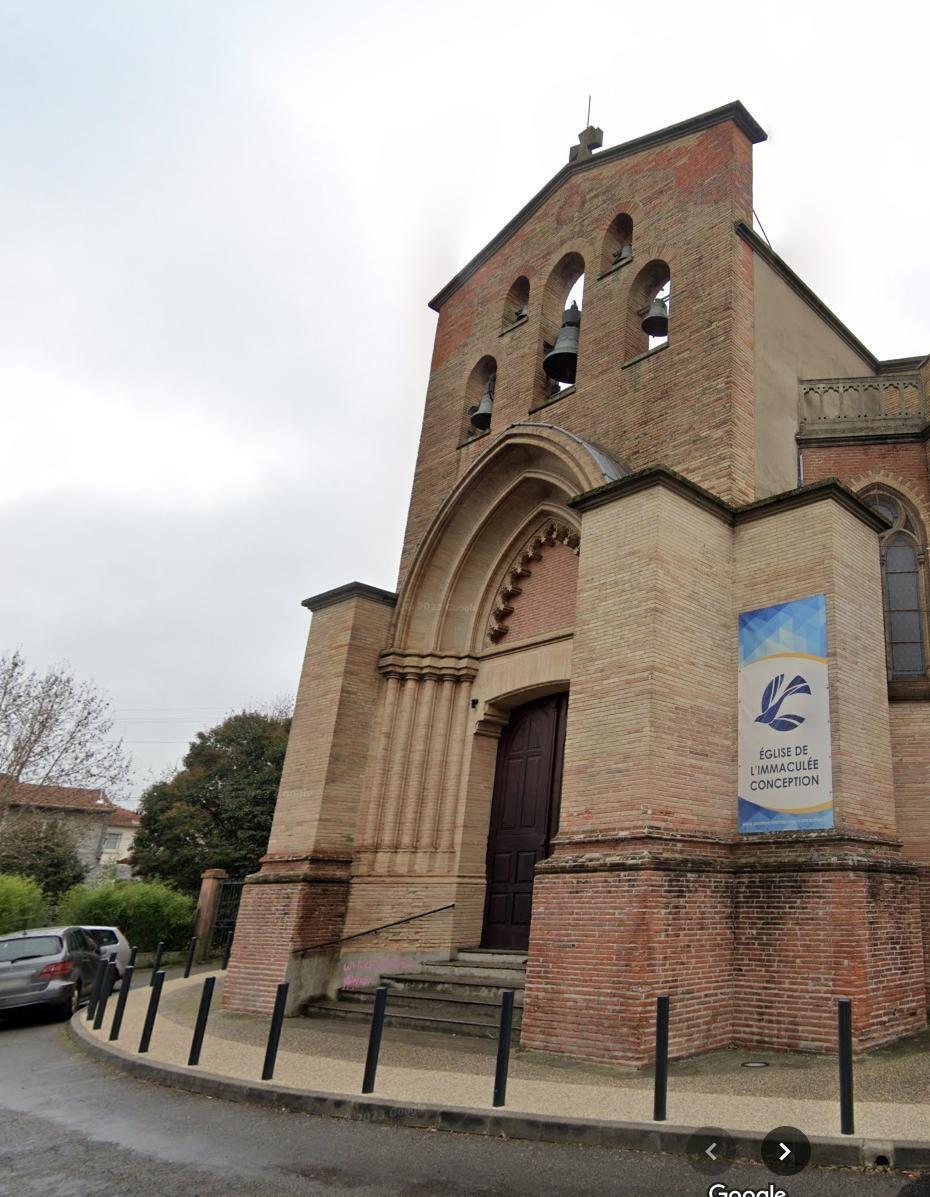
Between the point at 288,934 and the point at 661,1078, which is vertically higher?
the point at 288,934

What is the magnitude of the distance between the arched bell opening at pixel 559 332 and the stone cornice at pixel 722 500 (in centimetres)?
413

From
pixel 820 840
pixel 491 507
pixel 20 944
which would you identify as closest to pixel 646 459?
pixel 491 507

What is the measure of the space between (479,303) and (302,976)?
11573 millimetres

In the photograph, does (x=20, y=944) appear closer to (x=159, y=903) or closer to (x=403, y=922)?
(x=403, y=922)

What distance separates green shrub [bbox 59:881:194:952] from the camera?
19.8m

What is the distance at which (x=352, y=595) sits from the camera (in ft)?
44.9

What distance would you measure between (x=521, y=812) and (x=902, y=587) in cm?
577

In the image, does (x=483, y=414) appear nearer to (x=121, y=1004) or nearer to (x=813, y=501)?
(x=813, y=501)

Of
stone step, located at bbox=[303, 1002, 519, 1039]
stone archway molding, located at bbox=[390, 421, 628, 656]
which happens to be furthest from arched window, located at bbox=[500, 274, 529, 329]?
stone step, located at bbox=[303, 1002, 519, 1039]

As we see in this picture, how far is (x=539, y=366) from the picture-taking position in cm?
1427

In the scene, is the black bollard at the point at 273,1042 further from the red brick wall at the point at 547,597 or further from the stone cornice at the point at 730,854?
the red brick wall at the point at 547,597

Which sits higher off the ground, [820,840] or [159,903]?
[820,840]

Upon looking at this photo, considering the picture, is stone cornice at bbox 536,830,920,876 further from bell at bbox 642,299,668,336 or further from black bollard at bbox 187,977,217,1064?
bell at bbox 642,299,668,336

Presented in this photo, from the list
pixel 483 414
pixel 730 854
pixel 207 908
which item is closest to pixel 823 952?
pixel 730 854
